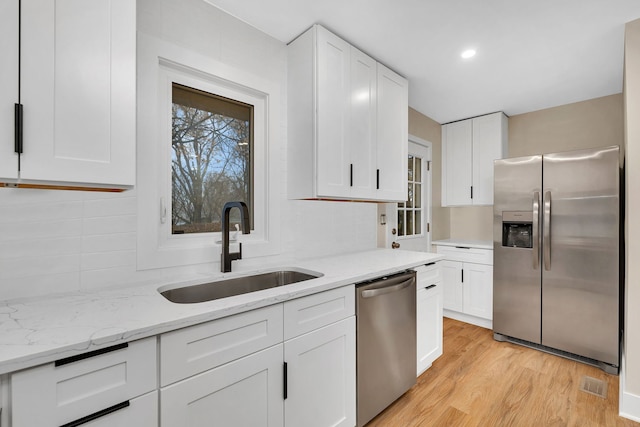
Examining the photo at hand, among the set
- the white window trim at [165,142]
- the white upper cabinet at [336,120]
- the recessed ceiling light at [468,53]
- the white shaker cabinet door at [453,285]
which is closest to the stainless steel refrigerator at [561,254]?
the white shaker cabinet door at [453,285]

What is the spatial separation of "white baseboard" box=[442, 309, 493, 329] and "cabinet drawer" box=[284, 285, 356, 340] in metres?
2.40

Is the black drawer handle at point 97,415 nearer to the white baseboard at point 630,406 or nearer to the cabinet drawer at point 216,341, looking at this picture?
the cabinet drawer at point 216,341

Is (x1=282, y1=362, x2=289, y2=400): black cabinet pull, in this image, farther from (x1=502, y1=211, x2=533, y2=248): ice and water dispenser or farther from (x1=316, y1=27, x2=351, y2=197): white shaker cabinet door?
(x1=502, y1=211, x2=533, y2=248): ice and water dispenser

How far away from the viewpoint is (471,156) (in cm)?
364

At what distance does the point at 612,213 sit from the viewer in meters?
2.31

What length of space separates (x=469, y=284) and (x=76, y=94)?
3.63 metres

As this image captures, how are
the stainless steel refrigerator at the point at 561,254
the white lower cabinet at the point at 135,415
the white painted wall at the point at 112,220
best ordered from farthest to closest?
the stainless steel refrigerator at the point at 561,254
the white painted wall at the point at 112,220
the white lower cabinet at the point at 135,415

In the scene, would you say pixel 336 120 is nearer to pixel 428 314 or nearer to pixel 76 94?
pixel 76 94

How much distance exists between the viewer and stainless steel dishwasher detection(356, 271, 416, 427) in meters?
1.68

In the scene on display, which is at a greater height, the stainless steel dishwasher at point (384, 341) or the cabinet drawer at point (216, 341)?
the cabinet drawer at point (216, 341)

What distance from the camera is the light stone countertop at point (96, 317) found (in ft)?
2.58

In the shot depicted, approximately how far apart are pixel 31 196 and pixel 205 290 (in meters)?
0.84

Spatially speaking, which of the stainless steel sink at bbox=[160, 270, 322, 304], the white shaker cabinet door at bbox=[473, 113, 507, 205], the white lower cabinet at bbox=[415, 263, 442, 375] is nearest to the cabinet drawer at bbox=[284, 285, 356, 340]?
the stainless steel sink at bbox=[160, 270, 322, 304]

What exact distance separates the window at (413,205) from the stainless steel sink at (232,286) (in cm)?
185
